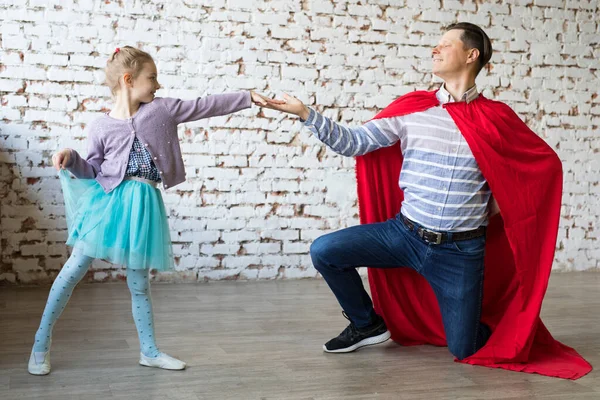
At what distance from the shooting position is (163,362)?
8.29 feet

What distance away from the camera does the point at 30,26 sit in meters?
3.91

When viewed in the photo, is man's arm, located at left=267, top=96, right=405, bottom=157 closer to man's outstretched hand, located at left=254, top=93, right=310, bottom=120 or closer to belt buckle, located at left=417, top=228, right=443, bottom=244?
man's outstretched hand, located at left=254, top=93, right=310, bottom=120

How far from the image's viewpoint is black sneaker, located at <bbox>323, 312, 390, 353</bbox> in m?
2.82

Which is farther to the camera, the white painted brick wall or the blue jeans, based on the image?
the white painted brick wall

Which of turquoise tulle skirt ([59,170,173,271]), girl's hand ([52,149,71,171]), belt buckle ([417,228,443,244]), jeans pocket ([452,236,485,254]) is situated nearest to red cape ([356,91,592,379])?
jeans pocket ([452,236,485,254])

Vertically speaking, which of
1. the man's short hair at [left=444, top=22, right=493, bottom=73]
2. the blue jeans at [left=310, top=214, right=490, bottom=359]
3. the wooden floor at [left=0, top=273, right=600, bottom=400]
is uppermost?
the man's short hair at [left=444, top=22, right=493, bottom=73]

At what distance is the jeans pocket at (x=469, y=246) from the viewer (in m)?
2.70

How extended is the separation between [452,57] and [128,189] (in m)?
1.28

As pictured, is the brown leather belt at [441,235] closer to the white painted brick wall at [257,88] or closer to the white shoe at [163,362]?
the white shoe at [163,362]

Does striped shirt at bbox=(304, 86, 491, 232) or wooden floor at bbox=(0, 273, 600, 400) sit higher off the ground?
striped shirt at bbox=(304, 86, 491, 232)

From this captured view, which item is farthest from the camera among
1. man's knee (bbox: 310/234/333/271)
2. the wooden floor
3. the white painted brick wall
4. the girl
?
the white painted brick wall

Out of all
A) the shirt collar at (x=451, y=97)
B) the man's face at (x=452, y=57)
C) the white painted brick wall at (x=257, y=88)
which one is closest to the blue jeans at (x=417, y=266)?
the shirt collar at (x=451, y=97)

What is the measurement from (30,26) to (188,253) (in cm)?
146

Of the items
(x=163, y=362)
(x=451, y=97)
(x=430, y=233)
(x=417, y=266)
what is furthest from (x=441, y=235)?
(x=163, y=362)
